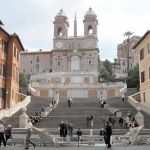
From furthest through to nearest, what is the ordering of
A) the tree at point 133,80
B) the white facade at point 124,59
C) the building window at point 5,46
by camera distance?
the white facade at point 124,59, the tree at point 133,80, the building window at point 5,46

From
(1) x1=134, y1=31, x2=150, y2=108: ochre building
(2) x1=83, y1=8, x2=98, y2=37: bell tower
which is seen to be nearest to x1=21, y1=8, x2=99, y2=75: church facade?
(2) x1=83, y1=8, x2=98, y2=37: bell tower

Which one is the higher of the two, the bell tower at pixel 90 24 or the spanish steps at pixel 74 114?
the bell tower at pixel 90 24

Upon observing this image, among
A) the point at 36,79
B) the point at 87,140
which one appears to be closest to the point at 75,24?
the point at 36,79

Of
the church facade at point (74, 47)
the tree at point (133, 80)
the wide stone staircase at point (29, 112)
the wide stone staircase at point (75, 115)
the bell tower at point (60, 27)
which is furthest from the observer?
the bell tower at point (60, 27)

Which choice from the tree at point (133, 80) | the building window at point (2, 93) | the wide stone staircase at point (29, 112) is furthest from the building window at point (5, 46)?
the tree at point (133, 80)

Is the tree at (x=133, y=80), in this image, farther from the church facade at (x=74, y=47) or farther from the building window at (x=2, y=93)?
the building window at (x=2, y=93)

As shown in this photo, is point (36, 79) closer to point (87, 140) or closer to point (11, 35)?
point (11, 35)

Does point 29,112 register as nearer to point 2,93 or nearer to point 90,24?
point 2,93

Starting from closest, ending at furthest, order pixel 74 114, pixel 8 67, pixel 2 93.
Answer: pixel 74 114 < pixel 2 93 < pixel 8 67

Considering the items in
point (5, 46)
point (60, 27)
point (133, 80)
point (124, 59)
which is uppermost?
point (60, 27)


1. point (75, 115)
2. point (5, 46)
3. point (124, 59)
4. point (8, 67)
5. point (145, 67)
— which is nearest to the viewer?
point (75, 115)

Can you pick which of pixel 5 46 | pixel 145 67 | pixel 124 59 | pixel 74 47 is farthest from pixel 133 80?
pixel 124 59

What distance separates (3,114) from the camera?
39625 mm

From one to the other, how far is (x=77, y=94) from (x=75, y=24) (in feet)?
159
